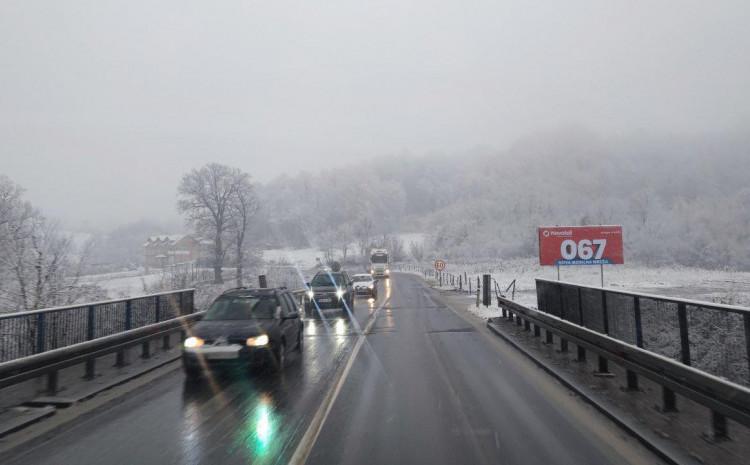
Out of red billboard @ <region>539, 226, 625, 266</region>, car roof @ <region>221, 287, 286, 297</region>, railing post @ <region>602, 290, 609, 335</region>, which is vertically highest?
red billboard @ <region>539, 226, 625, 266</region>

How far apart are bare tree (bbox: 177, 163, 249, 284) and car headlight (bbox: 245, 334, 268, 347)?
1848 inches

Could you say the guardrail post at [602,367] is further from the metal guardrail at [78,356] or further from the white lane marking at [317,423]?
the metal guardrail at [78,356]

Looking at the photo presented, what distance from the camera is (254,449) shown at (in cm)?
495

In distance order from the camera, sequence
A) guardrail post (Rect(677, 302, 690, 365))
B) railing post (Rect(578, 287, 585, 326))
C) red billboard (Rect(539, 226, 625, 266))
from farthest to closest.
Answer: red billboard (Rect(539, 226, 625, 266)) → railing post (Rect(578, 287, 585, 326)) → guardrail post (Rect(677, 302, 690, 365))

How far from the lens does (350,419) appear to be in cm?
596

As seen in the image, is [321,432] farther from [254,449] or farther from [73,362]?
[73,362]

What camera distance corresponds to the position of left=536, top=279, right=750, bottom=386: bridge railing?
202 inches

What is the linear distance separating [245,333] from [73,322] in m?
3.45

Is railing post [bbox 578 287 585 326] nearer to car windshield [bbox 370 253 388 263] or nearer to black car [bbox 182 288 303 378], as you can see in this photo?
black car [bbox 182 288 303 378]

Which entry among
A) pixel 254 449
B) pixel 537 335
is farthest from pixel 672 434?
pixel 537 335

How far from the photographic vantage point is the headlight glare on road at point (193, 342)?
26.6 ft

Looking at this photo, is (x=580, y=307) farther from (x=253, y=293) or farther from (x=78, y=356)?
(x=78, y=356)

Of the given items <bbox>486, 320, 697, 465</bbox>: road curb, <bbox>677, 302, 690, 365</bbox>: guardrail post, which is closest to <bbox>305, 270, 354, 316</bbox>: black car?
<bbox>486, 320, 697, 465</bbox>: road curb

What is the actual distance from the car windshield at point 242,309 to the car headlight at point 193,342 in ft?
4.09
